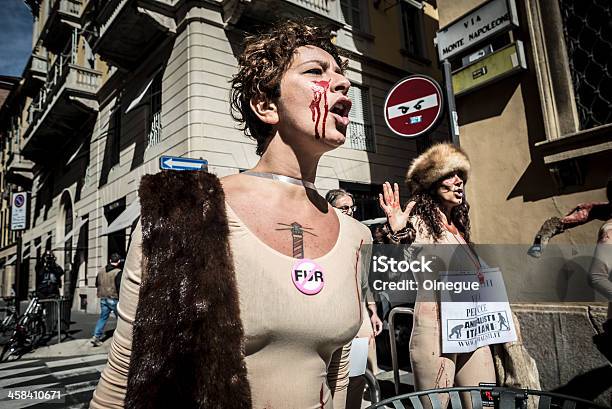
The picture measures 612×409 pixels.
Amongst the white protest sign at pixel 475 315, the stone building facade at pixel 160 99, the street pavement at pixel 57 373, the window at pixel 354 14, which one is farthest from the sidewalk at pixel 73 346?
the window at pixel 354 14

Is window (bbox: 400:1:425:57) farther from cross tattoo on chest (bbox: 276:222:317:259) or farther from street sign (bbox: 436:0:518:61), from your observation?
cross tattoo on chest (bbox: 276:222:317:259)

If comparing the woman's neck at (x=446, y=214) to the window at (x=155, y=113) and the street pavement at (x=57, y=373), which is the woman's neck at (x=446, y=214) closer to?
the street pavement at (x=57, y=373)

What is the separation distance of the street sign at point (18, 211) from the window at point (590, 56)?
11712 millimetres

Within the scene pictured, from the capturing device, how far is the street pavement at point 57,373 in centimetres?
454

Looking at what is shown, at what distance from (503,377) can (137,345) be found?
2464mm

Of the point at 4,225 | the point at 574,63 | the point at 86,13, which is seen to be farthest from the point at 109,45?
the point at 4,225

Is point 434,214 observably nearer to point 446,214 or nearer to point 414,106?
point 446,214

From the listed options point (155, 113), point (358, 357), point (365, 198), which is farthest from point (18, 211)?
point (358, 357)

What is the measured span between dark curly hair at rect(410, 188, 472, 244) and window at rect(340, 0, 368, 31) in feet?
40.1

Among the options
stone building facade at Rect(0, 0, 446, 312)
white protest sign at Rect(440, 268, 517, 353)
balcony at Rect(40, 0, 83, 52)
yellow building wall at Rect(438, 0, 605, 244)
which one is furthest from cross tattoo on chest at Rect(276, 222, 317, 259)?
balcony at Rect(40, 0, 83, 52)

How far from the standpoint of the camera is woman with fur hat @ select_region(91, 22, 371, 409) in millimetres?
916

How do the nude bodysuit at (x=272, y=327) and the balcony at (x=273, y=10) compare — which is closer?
the nude bodysuit at (x=272, y=327)

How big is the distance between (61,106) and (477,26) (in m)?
16.7

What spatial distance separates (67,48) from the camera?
1811cm
